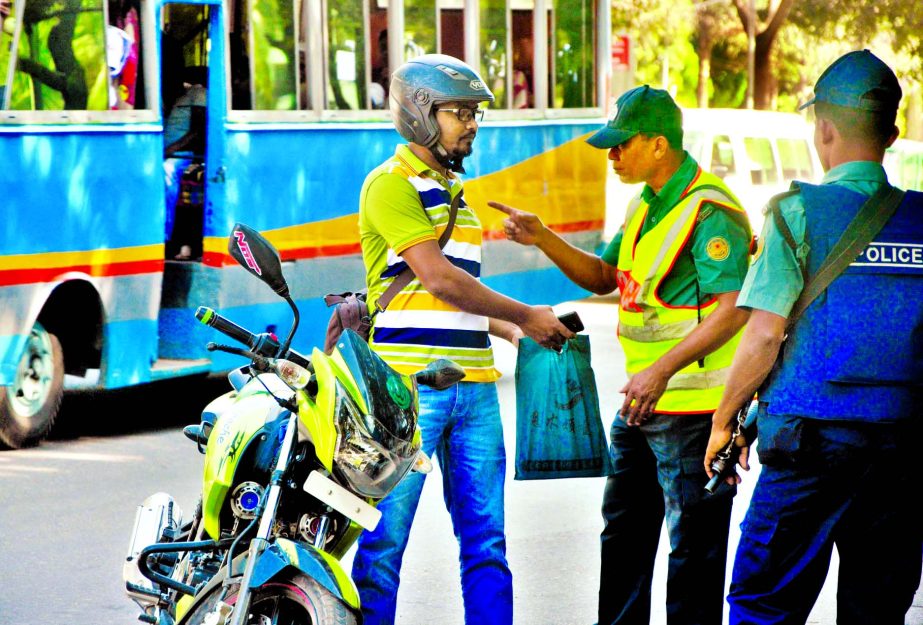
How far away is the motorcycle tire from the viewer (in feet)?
12.4

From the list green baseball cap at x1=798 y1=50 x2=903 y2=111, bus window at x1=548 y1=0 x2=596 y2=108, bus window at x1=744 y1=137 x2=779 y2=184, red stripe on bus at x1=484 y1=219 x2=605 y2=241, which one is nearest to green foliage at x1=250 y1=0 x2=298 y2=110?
red stripe on bus at x1=484 y1=219 x2=605 y2=241

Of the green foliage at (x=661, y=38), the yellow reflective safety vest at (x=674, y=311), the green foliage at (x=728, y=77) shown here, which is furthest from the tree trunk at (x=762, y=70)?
the yellow reflective safety vest at (x=674, y=311)

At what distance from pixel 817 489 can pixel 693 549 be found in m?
1.10

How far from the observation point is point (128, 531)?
705 centimetres

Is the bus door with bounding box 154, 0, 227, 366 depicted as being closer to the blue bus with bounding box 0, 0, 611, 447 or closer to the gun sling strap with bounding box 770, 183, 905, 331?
the blue bus with bounding box 0, 0, 611, 447

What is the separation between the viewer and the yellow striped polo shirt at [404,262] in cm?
440

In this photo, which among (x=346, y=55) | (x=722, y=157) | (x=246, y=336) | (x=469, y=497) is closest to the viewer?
(x=246, y=336)

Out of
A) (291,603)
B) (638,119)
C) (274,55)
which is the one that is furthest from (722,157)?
(291,603)

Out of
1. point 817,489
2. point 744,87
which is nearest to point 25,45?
point 817,489

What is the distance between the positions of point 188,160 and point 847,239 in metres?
7.06

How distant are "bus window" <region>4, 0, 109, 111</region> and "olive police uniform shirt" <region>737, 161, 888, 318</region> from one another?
5849 mm

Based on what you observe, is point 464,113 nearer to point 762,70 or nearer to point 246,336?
point 246,336

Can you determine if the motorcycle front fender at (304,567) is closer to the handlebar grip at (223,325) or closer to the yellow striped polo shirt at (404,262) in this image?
the handlebar grip at (223,325)

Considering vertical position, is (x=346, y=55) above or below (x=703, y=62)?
below
